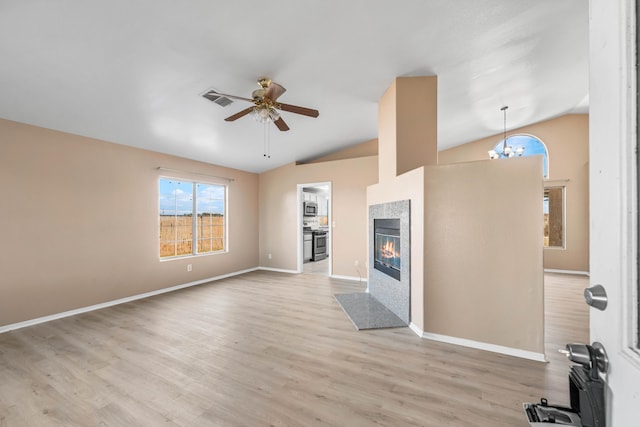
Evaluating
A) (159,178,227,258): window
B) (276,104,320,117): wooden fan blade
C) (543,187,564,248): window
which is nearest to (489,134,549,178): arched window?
(543,187,564,248): window

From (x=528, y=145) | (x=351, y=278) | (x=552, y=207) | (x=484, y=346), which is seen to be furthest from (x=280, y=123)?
(x=552, y=207)

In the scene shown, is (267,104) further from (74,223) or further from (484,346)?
(484,346)

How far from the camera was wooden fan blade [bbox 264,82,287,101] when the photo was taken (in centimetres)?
263

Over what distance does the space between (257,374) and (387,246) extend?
92.9 inches

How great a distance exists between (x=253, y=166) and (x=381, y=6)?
4.50 meters

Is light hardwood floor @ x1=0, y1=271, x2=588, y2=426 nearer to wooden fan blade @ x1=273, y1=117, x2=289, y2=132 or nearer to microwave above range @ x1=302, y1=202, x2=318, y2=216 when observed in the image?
wooden fan blade @ x1=273, y1=117, x2=289, y2=132

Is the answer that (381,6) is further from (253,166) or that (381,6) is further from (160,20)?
(253,166)

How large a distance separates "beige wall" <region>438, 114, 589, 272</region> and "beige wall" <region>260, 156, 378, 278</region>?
4.39 m

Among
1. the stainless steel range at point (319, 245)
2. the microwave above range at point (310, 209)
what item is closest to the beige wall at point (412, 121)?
the microwave above range at point (310, 209)

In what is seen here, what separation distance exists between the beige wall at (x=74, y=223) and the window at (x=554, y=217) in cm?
806

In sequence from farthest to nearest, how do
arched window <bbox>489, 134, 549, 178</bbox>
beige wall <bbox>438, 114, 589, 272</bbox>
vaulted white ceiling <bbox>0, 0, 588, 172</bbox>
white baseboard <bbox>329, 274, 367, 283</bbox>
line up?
arched window <bbox>489, 134, 549, 178</bbox> < beige wall <bbox>438, 114, 589, 272</bbox> < white baseboard <bbox>329, 274, 367, 283</bbox> < vaulted white ceiling <bbox>0, 0, 588, 172</bbox>

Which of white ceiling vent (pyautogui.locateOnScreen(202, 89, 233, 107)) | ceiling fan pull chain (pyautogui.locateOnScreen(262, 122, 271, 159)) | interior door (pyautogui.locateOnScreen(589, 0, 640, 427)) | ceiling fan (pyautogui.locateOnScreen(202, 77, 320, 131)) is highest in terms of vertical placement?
white ceiling vent (pyautogui.locateOnScreen(202, 89, 233, 107))

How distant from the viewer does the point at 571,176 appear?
6.00 metres

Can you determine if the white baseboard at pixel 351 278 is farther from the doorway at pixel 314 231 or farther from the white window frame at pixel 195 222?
the white window frame at pixel 195 222
